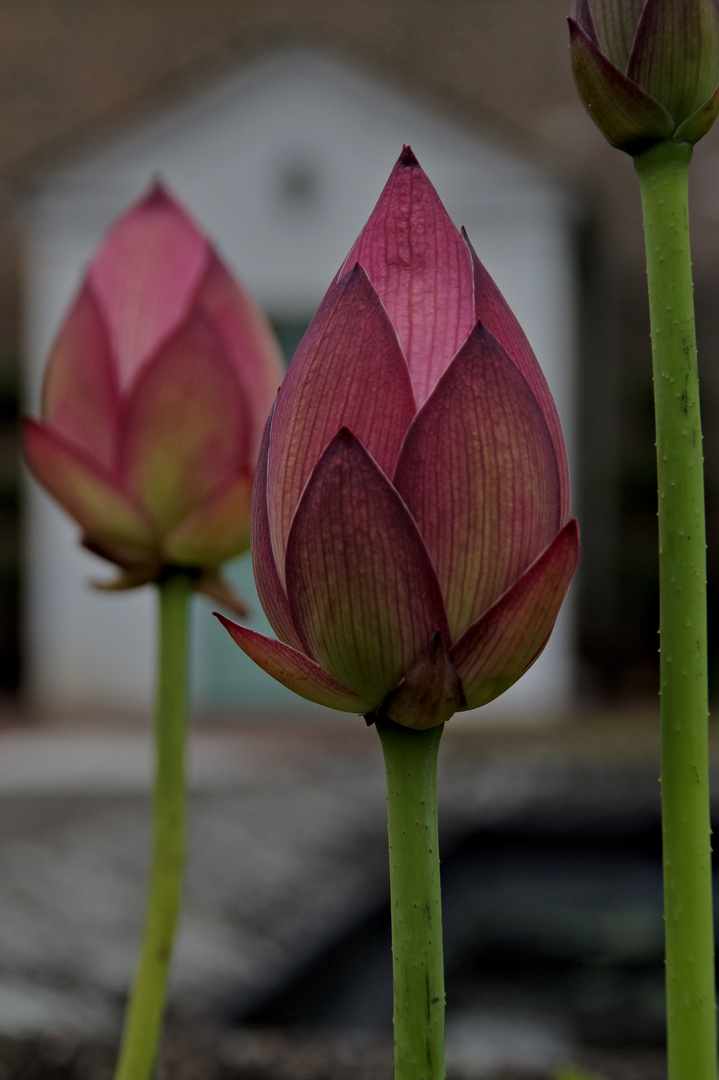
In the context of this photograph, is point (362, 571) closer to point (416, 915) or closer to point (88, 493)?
point (416, 915)

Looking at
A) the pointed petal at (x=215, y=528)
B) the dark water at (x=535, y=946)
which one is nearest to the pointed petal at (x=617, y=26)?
the pointed petal at (x=215, y=528)

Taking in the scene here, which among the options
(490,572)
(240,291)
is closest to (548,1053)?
(240,291)

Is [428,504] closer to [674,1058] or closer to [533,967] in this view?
[674,1058]

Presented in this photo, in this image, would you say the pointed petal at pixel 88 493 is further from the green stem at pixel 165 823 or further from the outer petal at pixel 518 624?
the outer petal at pixel 518 624

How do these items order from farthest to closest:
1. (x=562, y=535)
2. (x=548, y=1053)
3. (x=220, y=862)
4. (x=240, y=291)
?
(x=220, y=862) < (x=548, y=1053) < (x=240, y=291) < (x=562, y=535)

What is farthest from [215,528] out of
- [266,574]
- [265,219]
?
[265,219]

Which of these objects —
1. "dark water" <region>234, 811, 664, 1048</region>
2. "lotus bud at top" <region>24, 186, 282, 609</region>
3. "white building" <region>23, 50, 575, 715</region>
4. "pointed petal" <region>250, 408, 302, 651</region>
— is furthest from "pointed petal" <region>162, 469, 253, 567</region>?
"white building" <region>23, 50, 575, 715</region>

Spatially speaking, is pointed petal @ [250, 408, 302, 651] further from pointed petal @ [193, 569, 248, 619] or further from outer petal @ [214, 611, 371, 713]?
pointed petal @ [193, 569, 248, 619]
